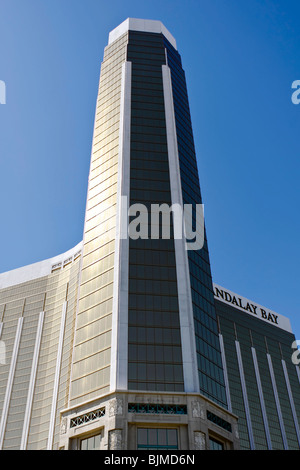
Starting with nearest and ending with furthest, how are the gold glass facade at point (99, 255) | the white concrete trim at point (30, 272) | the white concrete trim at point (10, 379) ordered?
the gold glass facade at point (99, 255), the white concrete trim at point (10, 379), the white concrete trim at point (30, 272)

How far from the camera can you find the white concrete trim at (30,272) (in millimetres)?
193500

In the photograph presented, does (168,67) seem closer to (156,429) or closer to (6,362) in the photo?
(156,429)

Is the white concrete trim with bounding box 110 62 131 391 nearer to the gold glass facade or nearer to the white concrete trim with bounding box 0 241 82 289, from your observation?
the gold glass facade

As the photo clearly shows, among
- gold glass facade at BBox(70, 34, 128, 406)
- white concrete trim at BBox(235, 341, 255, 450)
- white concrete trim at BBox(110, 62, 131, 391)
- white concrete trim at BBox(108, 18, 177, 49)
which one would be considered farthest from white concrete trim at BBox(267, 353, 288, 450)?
white concrete trim at BBox(108, 18, 177, 49)

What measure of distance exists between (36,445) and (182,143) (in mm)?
99724

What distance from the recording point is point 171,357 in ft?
267

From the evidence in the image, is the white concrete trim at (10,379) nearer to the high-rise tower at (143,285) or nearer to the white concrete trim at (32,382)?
the white concrete trim at (32,382)

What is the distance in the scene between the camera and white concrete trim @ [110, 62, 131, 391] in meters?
78.6

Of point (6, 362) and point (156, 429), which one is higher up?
point (6, 362)

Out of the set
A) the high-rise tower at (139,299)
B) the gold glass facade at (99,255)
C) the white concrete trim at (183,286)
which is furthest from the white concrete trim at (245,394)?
the gold glass facade at (99,255)

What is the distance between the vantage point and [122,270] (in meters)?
89.8

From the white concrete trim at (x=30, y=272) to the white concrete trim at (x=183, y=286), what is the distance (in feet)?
295
